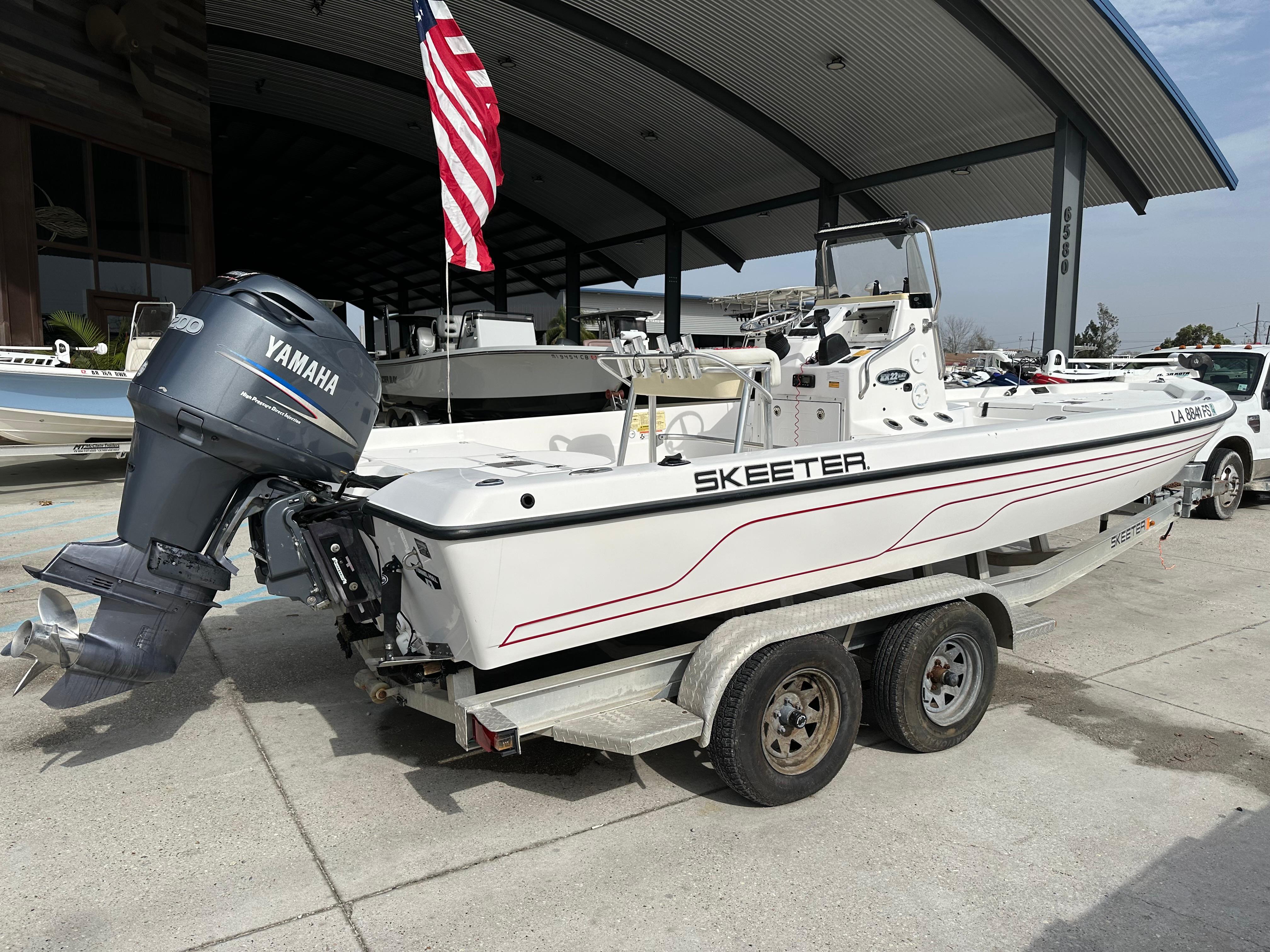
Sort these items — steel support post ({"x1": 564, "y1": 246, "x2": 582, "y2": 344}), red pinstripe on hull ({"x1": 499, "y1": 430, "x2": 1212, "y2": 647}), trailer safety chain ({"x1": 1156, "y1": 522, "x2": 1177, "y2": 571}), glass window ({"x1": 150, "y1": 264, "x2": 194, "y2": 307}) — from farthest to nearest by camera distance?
steel support post ({"x1": 564, "y1": 246, "x2": 582, "y2": 344})
glass window ({"x1": 150, "y1": 264, "x2": 194, "y2": 307})
trailer safety chain ({"x1": 1156, "y1": 522, "x2": 1177, "y2": 571})
red pinstripe on hull ({"x1": 499, "y1": 430, "x2": 1212, "y2": 647})

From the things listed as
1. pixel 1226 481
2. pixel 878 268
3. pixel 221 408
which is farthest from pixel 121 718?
pixel 1226 481

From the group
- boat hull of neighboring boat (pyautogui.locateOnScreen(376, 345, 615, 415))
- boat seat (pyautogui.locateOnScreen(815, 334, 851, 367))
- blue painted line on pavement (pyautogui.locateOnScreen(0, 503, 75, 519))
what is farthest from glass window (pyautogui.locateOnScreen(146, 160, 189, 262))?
boat seat (pyautogui.locateOnScreen(815, 334, 851, 367))

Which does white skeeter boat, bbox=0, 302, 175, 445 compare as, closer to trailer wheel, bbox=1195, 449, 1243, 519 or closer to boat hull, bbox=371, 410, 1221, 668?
boat hull, bbox=371, 410, 1221, 668

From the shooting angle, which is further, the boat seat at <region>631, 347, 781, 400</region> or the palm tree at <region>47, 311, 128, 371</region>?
the palm tree at <region>47, 311, 128, 371</region>

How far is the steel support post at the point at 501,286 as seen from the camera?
2973 centimetres

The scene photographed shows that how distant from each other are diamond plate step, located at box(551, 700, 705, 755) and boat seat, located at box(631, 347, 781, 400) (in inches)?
58.4

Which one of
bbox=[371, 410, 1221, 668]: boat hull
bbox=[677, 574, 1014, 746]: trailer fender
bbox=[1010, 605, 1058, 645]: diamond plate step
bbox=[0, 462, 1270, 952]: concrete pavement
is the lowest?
bbox=[0, 462, 1270, 952]: concrete pavement

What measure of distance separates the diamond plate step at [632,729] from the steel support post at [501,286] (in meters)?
27.9

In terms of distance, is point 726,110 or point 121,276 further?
point 726,110

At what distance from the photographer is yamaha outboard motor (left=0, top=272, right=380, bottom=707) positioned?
108 inches

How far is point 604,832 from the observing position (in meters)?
2.76

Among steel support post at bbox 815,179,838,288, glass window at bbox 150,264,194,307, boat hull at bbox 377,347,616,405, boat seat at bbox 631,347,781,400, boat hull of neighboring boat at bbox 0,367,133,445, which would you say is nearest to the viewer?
boat seat at bbox 631,347,781,400

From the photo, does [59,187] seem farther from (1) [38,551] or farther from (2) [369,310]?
(2) [369,310]

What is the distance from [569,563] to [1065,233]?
13.3 meters
